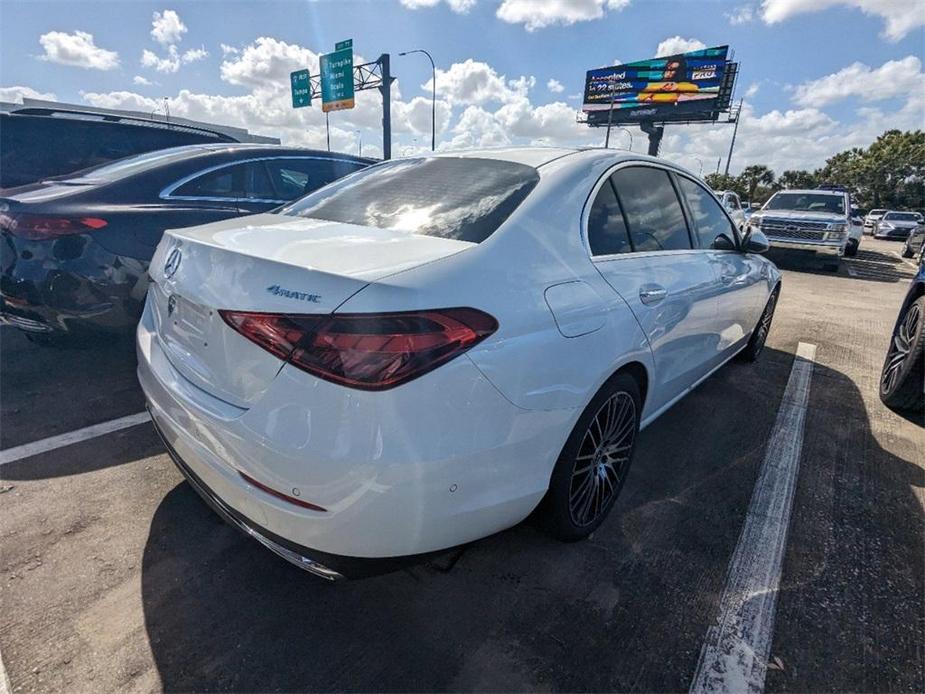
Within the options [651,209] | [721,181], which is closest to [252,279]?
[651,209]

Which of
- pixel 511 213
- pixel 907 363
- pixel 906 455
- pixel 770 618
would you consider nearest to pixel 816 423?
pixel 906 455

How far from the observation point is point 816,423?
143 inches

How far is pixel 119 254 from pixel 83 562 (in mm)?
2119

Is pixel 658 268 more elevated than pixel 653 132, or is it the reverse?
pixel 653 132

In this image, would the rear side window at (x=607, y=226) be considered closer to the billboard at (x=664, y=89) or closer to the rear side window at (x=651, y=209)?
the rear side window at (x=651, y=209)

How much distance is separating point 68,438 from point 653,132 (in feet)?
131

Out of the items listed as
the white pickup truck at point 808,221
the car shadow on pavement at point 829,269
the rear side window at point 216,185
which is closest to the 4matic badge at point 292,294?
the rear side window at point 216,185

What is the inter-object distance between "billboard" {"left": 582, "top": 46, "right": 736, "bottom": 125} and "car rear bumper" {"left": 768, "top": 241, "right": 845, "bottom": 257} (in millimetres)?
24551

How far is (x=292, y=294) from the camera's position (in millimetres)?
1465

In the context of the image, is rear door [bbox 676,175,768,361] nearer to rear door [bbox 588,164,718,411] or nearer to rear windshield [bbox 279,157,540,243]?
rear door [bbox 588,164,718,411]

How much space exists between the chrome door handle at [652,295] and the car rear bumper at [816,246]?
11592 mm

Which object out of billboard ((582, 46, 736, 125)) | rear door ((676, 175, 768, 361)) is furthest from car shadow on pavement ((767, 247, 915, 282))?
billboard ((582, 46, 736, 125))

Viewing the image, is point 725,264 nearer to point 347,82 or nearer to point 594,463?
point 594,463

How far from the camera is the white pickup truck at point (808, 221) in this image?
11.5 m
